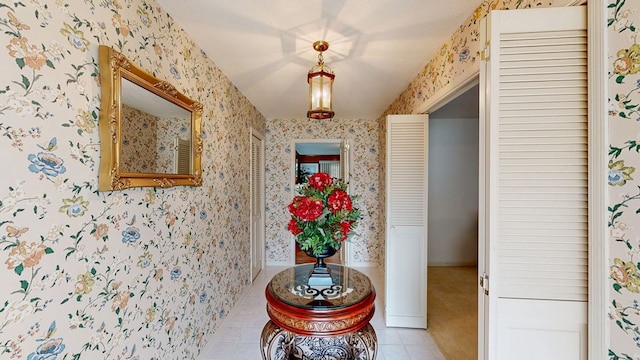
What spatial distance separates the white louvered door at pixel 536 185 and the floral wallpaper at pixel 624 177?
87 mm

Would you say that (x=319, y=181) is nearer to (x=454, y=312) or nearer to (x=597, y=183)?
(x=597, y=183)

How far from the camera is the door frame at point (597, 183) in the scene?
84 cm

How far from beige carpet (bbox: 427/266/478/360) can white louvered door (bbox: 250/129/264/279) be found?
7.66 ft

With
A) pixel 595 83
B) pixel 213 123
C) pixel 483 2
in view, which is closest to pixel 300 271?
pixel 213 123

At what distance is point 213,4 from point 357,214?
153cm

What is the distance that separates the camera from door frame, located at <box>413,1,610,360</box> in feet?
2.77

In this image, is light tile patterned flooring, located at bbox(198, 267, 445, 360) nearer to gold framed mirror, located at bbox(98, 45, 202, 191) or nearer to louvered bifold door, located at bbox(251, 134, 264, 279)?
louvered bifold door, located at bbox(251, 134, 264, 279)

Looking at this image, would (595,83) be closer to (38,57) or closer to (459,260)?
(38,57)

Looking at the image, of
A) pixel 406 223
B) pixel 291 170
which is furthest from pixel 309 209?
pixel 291 170

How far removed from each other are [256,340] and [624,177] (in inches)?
99.5

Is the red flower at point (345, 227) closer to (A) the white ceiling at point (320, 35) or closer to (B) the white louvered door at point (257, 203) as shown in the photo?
(A) the white ceiling at point (320, 35)

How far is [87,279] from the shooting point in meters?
1.02

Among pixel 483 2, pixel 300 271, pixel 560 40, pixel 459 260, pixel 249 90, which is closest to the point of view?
pixel 560 40

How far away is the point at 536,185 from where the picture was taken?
0.97 m
